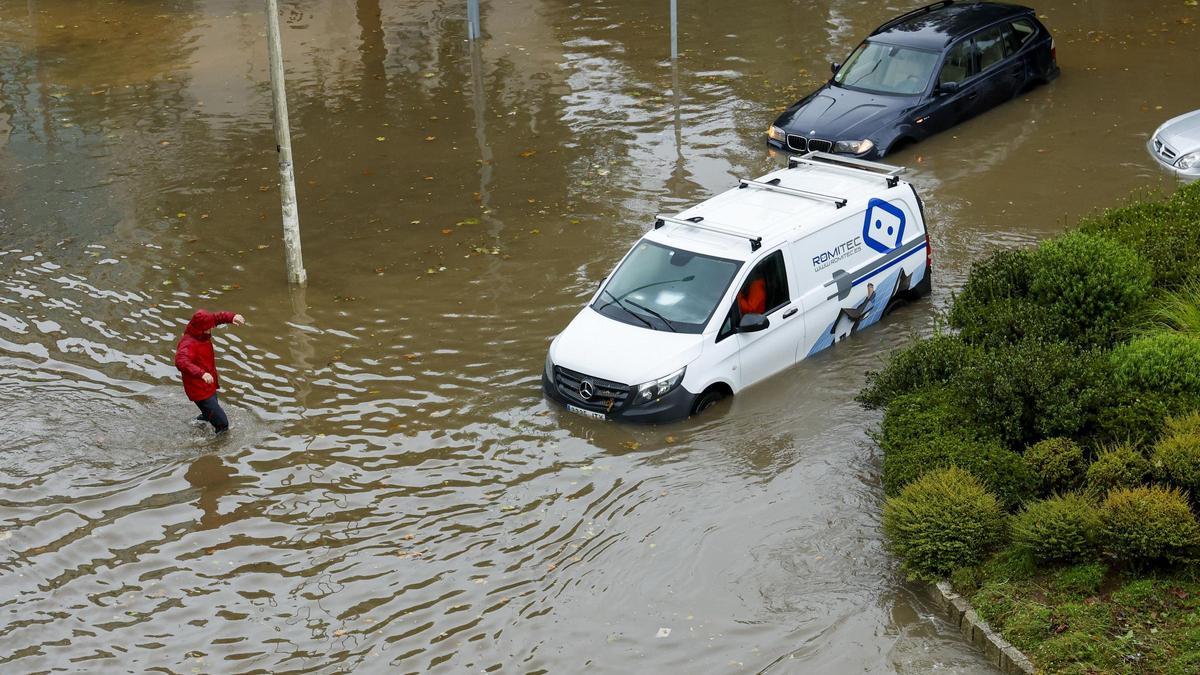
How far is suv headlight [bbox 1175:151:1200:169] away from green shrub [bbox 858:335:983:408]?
21.9ft

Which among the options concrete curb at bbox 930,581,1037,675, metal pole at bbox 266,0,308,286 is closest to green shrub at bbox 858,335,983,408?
concrete curb at bbox 930,581,1037,675

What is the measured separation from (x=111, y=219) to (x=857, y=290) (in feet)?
32.9

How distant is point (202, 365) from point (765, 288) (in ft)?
17.4

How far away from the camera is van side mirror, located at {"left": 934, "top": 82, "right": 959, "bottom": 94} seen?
60.4 feet

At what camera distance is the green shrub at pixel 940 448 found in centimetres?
957

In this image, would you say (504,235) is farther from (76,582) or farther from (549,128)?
(76,582)

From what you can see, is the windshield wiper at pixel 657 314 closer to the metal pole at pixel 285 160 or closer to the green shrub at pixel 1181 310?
the green shrub at pixel 1181 310

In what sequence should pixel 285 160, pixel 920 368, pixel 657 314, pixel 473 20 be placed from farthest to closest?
pixel 473 20
pixel 285 160
pixel 657 314
pixel 920 368

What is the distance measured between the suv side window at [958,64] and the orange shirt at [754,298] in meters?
7.74

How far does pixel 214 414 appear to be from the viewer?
11.6 metres

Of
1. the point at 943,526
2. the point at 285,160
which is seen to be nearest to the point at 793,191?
the point at 943,526

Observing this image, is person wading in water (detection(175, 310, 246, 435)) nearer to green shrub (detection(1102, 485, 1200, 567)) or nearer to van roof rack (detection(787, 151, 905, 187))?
van roof rack (detection(787, 151, 905, 187))

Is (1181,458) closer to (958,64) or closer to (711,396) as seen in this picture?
(711,396)

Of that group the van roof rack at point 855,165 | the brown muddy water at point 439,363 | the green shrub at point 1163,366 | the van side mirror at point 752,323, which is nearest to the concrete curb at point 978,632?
the brown muddy water at point 439,363
